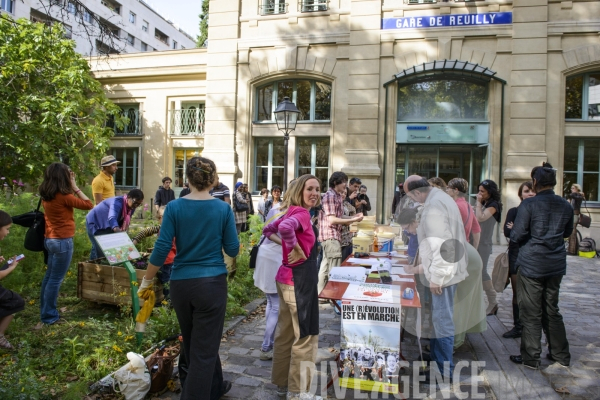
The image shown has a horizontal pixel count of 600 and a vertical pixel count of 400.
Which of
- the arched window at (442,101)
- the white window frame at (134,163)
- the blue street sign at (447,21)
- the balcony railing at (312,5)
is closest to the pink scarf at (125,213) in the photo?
the arched window at (442,101)

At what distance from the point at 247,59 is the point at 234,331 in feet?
40.0

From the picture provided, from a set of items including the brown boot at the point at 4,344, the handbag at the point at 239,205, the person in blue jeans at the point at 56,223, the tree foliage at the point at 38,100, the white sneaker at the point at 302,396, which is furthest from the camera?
the tree foliage at the point at 38,100

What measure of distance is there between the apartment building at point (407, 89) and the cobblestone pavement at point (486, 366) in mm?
8297

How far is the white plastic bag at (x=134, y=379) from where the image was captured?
3.30m

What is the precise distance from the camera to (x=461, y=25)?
13.2 meters

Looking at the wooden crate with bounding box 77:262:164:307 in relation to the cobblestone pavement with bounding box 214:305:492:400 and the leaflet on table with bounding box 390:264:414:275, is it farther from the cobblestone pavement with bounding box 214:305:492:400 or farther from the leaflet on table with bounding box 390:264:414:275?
the leaflet on table with bounding box 390:264:414:275

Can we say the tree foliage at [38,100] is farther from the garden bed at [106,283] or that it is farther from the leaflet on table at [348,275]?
the leaflet on table at [348,275]

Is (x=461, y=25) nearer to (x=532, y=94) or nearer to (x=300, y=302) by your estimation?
(x=532, y=94)

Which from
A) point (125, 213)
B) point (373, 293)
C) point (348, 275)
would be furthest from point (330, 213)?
point (125, 213)

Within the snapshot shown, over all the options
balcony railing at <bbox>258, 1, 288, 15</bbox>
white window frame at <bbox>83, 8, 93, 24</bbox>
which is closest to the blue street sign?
balcony railing at <bbox>258, 1, 288, 15</bbox>

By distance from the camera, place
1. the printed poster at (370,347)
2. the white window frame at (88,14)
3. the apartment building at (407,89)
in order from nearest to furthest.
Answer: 1. the printed poster at (370,347)
2. the white window frame at (88,14)
3. the apartment building at (407,89)

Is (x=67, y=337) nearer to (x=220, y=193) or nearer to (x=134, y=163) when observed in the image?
(x=220, y=193)

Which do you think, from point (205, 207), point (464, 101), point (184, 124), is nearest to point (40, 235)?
point (205, 207)

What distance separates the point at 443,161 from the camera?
14.2 metres
